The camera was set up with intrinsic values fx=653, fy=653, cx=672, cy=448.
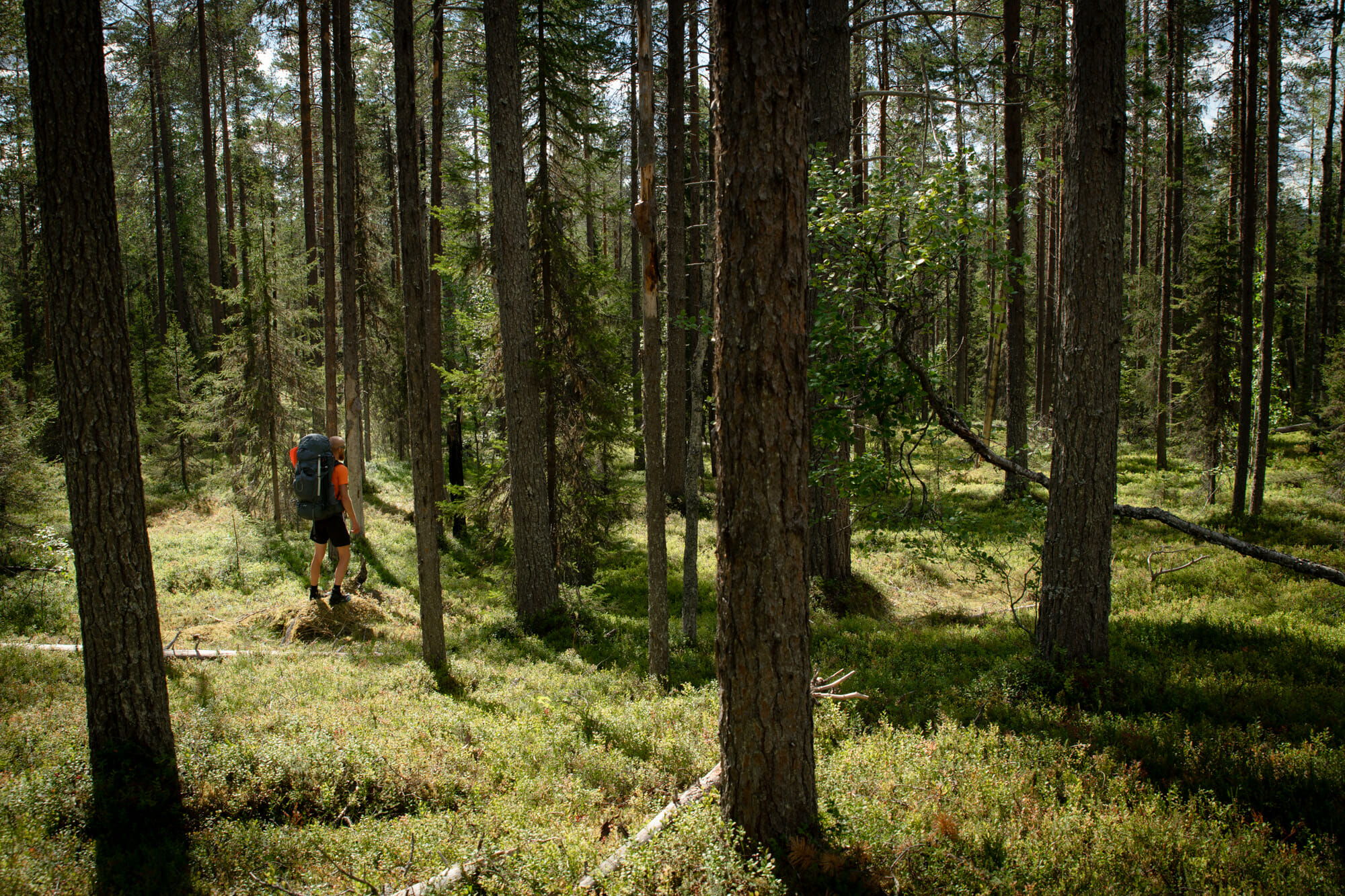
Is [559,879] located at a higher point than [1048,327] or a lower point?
lower

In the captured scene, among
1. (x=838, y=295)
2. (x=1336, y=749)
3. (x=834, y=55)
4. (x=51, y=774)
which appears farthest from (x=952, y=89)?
(x=51, y=774)

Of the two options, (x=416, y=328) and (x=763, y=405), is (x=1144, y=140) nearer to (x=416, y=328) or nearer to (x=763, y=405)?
(x=416, y=328)

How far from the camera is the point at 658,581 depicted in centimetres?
777

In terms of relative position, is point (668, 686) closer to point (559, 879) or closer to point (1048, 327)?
point (559, 879)

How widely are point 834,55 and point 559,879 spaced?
32.5 feet

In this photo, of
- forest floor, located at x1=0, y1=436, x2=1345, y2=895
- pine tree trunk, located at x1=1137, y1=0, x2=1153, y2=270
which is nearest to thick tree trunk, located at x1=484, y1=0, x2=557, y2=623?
forest floor, located at x1=0, y1=436, x2=1345, y2=895

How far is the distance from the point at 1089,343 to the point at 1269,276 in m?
10.3

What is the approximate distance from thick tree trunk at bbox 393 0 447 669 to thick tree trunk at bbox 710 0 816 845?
4.38m

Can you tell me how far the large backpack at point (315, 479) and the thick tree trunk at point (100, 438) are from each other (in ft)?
14.5

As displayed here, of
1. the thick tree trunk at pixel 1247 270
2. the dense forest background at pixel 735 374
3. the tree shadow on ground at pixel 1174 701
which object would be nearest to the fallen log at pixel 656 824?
the dense forest background at pixel 735 374

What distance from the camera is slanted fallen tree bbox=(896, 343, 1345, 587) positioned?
21.2ft

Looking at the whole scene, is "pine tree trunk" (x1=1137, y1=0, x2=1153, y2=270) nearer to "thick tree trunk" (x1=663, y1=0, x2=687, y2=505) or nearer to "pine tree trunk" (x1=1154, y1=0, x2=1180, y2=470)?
"pine tree trunk" (x1=1154, y1=0, x2=1180, y2=470)

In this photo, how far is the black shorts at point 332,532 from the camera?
30.6 feet

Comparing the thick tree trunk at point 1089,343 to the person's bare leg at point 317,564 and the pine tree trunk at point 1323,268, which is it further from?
the pine tree trunk at point 1323,268
